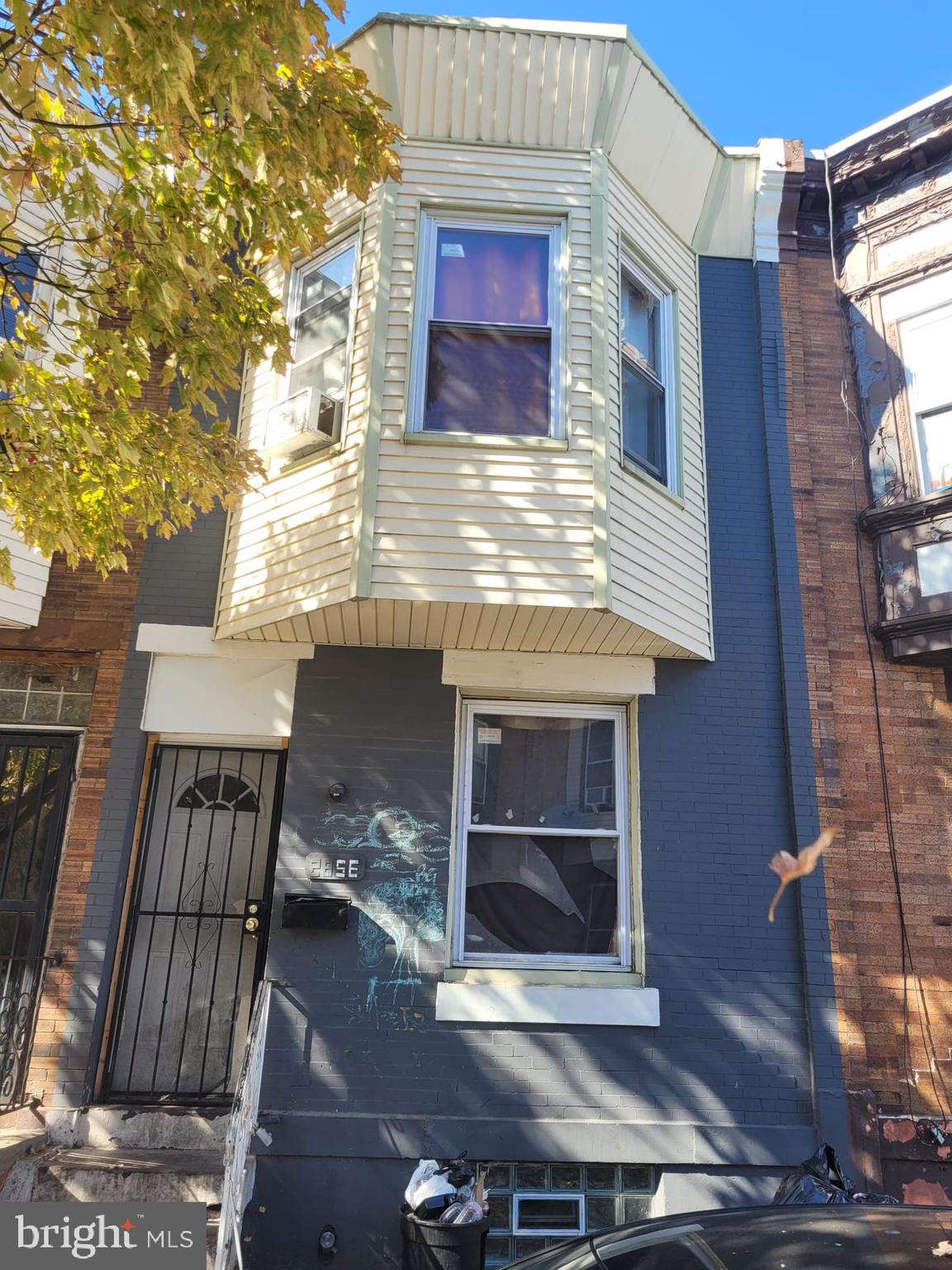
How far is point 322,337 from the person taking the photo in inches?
270

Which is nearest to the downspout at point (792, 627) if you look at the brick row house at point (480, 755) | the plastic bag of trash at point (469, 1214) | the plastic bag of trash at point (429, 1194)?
the brick row house at point (480, 755)

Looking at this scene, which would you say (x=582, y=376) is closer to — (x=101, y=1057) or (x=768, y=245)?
(x=768, y=245)

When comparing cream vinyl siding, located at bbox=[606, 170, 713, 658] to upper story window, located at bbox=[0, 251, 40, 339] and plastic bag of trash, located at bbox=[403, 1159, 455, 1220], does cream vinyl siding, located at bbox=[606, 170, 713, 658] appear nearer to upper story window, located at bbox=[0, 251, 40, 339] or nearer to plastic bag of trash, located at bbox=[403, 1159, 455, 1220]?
plastic bag of trash, located at bbox=[403, 1159, 455, 1220]

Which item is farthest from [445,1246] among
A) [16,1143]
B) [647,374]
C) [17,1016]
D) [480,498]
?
[647,374]

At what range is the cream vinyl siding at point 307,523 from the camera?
590 cm

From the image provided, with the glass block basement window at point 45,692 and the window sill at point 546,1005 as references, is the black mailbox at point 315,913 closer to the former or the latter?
the window sill at point 546,1005

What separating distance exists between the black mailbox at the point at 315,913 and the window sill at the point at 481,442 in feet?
9.48

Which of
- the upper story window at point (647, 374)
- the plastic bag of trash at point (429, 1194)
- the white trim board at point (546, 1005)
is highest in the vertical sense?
the upper story window at point (647, 374)

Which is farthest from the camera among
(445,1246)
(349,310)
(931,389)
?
(931,389)

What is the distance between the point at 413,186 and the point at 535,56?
1220 millimetres

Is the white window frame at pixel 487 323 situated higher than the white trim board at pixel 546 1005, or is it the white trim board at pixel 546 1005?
the white window frame at pixel 487 323

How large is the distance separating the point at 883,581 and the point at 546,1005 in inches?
154

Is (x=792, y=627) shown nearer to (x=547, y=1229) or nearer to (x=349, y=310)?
(x=349, y=310)

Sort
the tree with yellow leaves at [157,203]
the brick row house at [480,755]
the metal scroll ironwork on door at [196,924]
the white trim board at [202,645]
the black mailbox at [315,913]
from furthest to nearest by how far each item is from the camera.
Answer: the white trim board at [202,645] < the metal scroll ironwork on door at [196,924] < the black mailbox at [315,913] < the brick row house at [480,755] < the tree with yellow leaves at [157,203]
